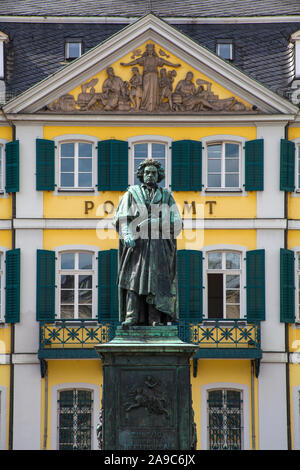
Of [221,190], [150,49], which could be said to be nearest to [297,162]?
[221,190]

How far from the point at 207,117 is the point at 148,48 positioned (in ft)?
7.47

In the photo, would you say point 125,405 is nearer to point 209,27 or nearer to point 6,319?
point 6,319

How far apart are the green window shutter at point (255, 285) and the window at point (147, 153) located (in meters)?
2.86

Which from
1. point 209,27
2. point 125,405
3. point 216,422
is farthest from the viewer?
point 209,27

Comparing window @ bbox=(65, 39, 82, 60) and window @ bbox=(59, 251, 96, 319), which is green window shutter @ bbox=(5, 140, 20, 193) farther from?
window @ bbox=(65, 39, 82, 60)

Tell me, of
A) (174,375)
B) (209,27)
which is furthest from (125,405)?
(209,27)

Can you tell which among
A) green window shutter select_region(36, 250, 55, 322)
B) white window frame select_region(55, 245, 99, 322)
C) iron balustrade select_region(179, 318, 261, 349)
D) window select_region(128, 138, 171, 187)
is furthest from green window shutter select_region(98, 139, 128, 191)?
iron balustrade select_region(179, 318, 261, 349)

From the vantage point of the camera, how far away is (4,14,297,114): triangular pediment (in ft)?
106

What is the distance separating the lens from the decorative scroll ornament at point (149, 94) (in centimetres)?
3247

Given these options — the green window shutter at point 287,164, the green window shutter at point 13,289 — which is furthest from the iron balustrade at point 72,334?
the green window shutter at point 287,164

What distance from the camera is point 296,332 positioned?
1266 inches

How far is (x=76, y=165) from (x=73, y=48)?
12.5 ft

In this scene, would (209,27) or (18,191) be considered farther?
(209,27)

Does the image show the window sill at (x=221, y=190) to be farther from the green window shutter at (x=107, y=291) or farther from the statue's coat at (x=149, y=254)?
the statue's coat at (x=149, y=254)
